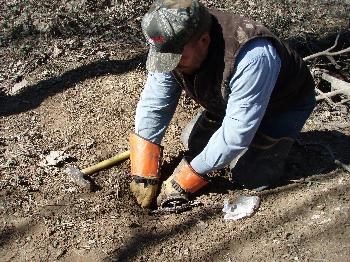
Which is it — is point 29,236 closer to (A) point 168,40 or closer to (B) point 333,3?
(A) point 168,40

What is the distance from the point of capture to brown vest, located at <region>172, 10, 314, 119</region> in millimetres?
2842

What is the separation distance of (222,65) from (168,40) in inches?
14.6

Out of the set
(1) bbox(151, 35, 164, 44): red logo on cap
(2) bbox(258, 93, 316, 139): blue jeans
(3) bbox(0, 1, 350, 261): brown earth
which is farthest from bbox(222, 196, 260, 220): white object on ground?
(1) bbox(151, 35, 164, 44): red logo on cap

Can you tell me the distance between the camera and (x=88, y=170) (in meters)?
3.68

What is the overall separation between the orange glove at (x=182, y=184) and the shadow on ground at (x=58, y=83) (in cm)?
164

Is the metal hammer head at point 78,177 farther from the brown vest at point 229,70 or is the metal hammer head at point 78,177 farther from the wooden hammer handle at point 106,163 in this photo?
the brown vest at point 229,70

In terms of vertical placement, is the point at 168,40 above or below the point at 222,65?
above

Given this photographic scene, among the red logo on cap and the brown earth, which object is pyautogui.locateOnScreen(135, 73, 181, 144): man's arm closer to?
the brown earth

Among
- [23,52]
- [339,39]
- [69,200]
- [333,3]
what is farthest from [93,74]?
[333,3]

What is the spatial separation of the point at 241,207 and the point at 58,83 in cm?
214

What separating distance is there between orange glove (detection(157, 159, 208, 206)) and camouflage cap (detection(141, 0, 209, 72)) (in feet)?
2.54

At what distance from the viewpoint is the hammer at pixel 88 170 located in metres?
3.57

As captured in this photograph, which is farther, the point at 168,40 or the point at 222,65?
the point at 222,65

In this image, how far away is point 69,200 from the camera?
3.50 metres
